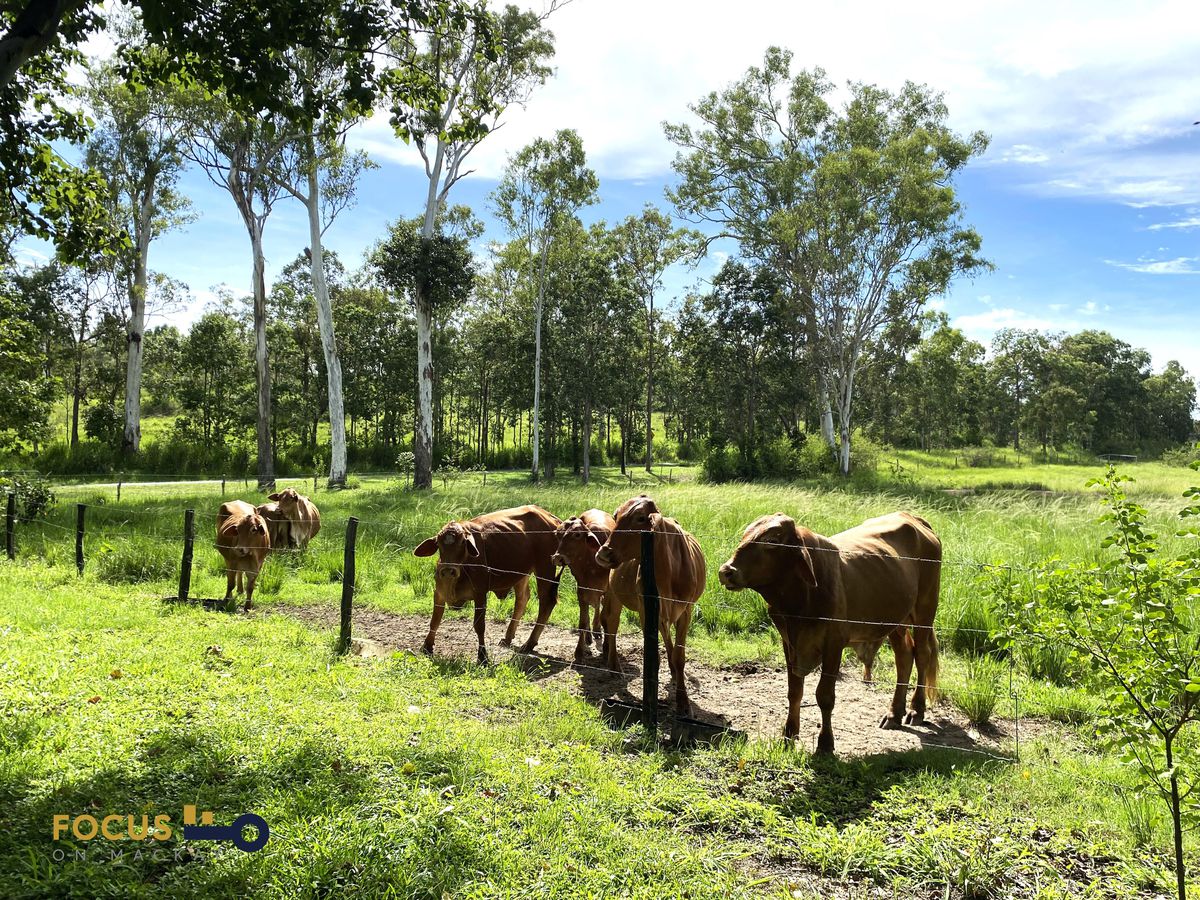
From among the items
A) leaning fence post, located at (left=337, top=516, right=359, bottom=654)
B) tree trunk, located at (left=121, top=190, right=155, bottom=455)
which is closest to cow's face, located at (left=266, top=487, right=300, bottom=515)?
leaning fence post, located at (left=337, top=516, right=359, bottom=654)

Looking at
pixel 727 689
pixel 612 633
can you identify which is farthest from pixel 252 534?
pixel 727 689

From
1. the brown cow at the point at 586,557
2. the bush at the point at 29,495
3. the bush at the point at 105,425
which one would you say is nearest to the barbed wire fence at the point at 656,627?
the brown cow at the point at 586,557

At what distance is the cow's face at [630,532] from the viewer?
614 cm

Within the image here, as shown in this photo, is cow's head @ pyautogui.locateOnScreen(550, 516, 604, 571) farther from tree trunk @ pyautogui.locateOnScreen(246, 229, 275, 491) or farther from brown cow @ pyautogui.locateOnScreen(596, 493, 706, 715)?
tree trunk @ pyautogui.locateOnScreen(246, 229, 275, 491)

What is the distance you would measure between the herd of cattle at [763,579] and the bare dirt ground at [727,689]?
209 mm

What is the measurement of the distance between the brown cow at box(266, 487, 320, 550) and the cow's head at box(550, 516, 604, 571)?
21.9 feet

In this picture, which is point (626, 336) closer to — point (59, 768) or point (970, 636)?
point (970, 636)

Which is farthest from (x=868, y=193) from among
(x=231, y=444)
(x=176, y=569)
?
(x=231, y=444)

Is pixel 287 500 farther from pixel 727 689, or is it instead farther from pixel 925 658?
pixel 925 658

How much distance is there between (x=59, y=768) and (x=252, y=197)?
84.4 ft

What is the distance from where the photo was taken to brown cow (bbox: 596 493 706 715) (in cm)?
606

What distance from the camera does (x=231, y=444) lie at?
123 feet

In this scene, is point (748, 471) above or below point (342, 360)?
below

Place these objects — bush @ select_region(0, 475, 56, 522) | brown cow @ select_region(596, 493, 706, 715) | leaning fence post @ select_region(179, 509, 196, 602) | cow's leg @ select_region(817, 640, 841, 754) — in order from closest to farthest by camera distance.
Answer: cow's leg @ select_region(817, 640, 841, 754), brown cow @ select_region(596, 493, 706, 715), leaning fence post @ select_region(179, 509, 196, 602), bush @ select_region(0, 475, 56, 522)
